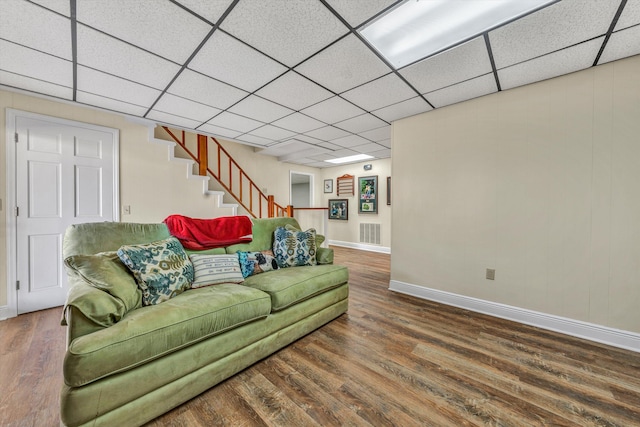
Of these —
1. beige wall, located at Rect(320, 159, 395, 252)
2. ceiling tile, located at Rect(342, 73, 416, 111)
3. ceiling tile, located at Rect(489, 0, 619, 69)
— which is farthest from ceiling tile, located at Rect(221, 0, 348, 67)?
beige wall, located at Rect(320, 159, 395, 252)

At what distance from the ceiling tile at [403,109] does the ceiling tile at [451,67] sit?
33 centimetres

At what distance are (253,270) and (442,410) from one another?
179 cm

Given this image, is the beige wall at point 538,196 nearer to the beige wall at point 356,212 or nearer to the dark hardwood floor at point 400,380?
the dark hardwood floor at point 400,380

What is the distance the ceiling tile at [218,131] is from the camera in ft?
12.2

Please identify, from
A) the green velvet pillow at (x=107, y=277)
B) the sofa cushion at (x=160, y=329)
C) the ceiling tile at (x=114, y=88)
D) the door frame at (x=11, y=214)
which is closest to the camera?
the sofa cushion at (x=160, y=329)

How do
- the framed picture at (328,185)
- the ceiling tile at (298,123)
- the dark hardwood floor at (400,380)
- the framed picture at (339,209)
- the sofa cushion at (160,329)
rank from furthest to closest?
the framed picture at (328,185) → the framed picture at (339,209) → the ceiling tile at (298,123) → the dark hardwood floor at (400,380) → the sofa cushion at (160,329)

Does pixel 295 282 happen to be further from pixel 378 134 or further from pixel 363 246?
pixel 363 246

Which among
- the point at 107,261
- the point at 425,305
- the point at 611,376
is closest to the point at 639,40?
the point at 611,376

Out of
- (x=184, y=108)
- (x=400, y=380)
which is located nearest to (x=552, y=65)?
(x=400, y=380)

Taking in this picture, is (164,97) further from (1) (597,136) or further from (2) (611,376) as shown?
(2) (611,376)

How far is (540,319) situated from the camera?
2.43 meters

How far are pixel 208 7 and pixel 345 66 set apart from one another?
110 centimetres

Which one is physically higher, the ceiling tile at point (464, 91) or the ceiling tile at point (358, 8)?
the ceiling tile at point (464, 91)

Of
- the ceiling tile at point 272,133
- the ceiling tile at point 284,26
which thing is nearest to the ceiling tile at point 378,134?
the ceiling tile at point 272,133
